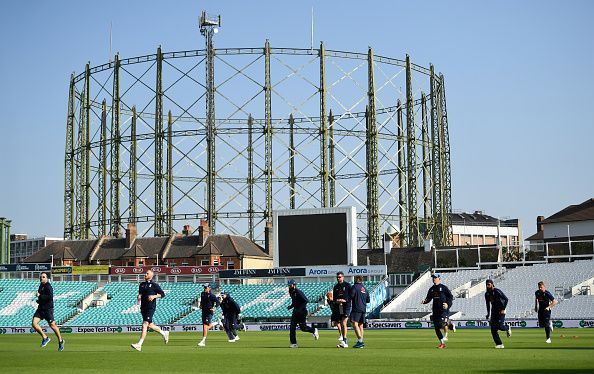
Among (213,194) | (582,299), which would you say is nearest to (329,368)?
(582,299)

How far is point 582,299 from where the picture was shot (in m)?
46.2

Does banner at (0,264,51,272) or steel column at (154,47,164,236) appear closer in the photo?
banner at (0,264,51,272)

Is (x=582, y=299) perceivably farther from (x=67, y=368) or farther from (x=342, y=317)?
(x=67, y=368)

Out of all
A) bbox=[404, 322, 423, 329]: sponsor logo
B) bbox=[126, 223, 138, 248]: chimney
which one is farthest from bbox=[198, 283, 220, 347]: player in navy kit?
bbox=[126, 223, 138, 248]: chimney

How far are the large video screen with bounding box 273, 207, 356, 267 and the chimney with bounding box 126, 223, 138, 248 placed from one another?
2005 centimetres

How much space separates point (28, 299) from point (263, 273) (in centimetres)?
1356

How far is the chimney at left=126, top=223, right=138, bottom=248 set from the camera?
68.0 metres

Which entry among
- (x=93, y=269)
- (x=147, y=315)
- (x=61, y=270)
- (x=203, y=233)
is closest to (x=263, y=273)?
(x=93, y=269)

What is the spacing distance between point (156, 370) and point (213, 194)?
46.5 meters

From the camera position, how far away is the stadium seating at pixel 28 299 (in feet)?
171

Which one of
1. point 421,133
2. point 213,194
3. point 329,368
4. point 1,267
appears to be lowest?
point 329,368

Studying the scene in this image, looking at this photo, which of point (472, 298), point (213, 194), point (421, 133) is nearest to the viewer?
point (472, 298)

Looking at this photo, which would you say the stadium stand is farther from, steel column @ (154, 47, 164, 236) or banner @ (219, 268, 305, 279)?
steel column @ (154, 47, 164, 236)

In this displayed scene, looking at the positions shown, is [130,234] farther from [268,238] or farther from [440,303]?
[440,303]
